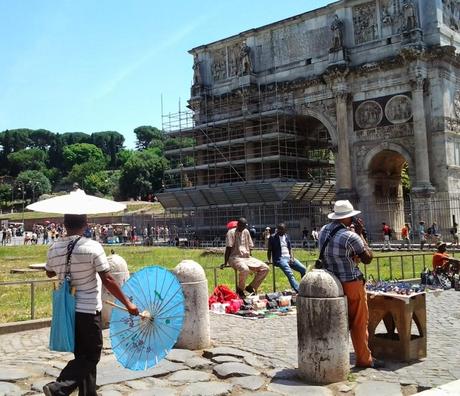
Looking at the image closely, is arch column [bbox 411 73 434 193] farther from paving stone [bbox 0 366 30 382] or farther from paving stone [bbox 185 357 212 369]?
paving stone [bbox 0 366 30 382]

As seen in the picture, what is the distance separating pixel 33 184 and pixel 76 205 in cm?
10301

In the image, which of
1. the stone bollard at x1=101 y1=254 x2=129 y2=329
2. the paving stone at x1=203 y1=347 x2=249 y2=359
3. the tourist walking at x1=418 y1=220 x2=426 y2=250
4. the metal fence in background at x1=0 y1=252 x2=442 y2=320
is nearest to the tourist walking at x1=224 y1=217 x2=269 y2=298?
the metal fence in background at x1=0 y1=252 x2=442 y2=320

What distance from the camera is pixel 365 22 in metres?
33.7

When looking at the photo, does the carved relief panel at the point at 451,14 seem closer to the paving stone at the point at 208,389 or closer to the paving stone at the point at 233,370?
the paving stone at the point at 233,370

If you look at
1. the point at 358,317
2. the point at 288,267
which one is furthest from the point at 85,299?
the point at 288,267

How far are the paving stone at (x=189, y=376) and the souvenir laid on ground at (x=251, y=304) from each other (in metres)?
3.46

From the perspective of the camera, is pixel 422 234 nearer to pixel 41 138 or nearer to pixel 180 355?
pixel 180 355

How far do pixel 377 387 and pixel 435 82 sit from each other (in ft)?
94.8

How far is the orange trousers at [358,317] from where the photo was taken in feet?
20.0

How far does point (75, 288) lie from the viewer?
4.64 metres

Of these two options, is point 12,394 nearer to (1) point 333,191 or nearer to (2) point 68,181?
(1) point 333,191

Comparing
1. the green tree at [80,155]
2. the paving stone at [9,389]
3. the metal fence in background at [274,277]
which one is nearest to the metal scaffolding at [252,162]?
the metal fence in background at [274,277]

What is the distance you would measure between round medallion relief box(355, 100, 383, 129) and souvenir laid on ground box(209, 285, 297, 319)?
79.7 feet

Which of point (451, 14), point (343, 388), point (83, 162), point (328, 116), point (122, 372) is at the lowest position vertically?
point (343, 388)
